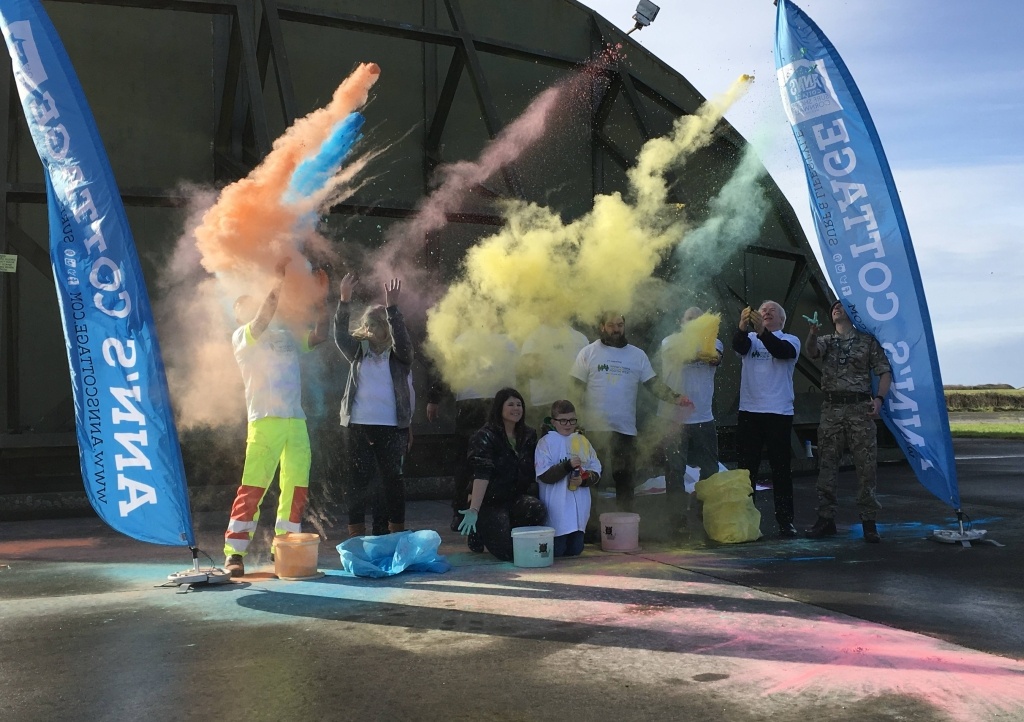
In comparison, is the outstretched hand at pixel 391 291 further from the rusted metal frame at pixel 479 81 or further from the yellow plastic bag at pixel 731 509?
the rusted metal frame at pixel 479 81

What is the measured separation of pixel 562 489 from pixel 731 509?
144 cm

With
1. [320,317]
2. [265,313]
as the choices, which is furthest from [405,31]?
[265,313]

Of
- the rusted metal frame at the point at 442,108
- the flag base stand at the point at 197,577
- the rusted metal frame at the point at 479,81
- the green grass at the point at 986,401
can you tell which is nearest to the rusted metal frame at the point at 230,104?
the rusted metal frame at the point at 442,108

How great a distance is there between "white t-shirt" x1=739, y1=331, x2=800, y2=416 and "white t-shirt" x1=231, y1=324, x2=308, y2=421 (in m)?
3.53

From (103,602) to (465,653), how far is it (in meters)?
2.30

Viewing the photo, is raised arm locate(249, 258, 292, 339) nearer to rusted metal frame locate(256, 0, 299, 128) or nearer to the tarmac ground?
the tarmac ground

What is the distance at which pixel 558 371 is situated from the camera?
297 inches

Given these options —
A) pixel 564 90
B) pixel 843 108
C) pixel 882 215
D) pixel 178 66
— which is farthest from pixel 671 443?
pixel 178 66

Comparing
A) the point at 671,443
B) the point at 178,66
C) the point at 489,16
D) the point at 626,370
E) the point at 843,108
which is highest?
the point at 489,16

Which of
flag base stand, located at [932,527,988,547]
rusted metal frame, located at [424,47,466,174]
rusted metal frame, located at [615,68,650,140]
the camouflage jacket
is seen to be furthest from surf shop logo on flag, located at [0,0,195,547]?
rusted metal frame, located at [615,68,650,140]

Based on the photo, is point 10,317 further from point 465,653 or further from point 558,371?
point 465,653

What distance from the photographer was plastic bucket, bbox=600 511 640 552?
6398 millimetres

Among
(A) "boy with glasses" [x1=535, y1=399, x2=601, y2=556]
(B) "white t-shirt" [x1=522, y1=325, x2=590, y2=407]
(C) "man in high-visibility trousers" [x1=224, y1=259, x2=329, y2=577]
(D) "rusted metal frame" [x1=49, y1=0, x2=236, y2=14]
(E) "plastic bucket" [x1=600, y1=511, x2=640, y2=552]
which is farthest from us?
(D) "rusted metal frame" [x1=49, y1=0, x2=236, y2=14]

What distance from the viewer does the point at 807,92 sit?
695 centimetres
